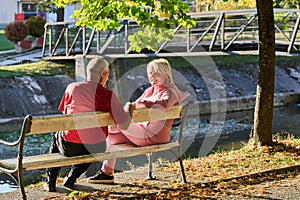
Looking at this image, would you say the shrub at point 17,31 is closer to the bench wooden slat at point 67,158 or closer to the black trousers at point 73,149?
the bench wooden slat at point 67,158

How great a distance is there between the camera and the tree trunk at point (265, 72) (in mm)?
9391

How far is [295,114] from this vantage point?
23109mm

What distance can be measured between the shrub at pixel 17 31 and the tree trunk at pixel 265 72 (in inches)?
867

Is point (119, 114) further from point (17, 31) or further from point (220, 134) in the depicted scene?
point (17, 31)

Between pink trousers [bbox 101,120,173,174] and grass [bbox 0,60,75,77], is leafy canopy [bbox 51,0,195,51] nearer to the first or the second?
pink trousers [bbox 101,120,173,174]

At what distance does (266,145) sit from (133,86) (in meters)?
15.6

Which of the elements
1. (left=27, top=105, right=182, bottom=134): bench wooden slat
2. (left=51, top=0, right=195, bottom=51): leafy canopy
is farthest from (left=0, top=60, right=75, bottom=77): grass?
(left=27, top=105, right=182, bottom=134): bench wooden slat

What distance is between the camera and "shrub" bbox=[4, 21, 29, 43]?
3026 cm

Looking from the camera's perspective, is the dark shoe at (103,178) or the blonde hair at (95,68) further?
the dark shoe at (103,178)

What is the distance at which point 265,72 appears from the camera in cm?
940

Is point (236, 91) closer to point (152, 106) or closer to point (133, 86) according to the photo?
point (133, 86)

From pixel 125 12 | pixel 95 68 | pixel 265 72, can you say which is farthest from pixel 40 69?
pixel 95 68

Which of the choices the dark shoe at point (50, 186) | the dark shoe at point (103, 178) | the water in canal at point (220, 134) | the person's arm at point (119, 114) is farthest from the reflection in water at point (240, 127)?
the person's arm at point (119, 114)

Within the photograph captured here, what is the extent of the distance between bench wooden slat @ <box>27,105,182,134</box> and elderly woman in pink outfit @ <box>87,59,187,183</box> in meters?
0.17
